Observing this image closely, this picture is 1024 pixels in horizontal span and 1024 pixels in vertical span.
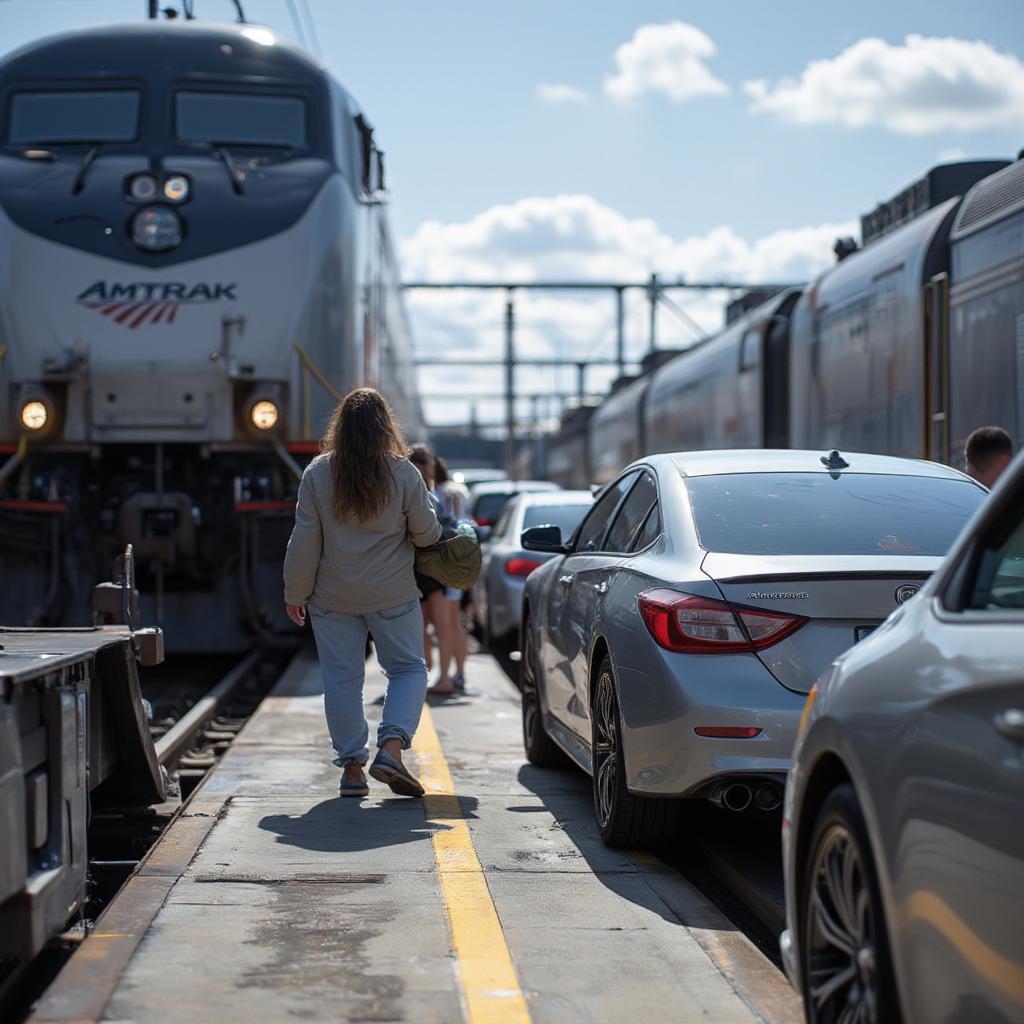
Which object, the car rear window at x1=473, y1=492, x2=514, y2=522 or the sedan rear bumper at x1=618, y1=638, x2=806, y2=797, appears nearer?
the sedan rear bumper at x1=618, y1=638, x2=806, y2=797

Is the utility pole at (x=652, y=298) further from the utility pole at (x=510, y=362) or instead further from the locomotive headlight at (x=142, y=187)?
the locomotive headlight at (x=142, y=187)

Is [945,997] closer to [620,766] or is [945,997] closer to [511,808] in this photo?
[620,766]

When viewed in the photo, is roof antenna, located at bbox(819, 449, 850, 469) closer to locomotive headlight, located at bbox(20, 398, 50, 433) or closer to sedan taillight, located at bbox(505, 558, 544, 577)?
locomotive headlight, located at bbox(20, 398, 50, 433)

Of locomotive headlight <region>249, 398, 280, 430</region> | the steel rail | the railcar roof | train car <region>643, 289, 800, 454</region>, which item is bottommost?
the steel rail

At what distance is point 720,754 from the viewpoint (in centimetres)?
561

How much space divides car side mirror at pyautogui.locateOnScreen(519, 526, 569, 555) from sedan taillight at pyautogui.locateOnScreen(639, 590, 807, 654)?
2.18 meters

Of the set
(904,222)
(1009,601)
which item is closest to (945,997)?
(1009,601)

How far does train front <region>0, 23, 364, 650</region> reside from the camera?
12.5 meters

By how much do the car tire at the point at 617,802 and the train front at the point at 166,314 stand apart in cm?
654

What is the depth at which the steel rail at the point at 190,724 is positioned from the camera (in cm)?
876

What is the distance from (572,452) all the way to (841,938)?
39.2 m

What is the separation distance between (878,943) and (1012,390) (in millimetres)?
7427

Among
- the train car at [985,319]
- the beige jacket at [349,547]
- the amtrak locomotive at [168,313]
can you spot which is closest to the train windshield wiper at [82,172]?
the amtrak locomotive at [168,313]

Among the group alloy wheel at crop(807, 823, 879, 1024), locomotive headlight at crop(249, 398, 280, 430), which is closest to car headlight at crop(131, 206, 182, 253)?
locomotive headlight at crop(249, 398, 280, 430)
